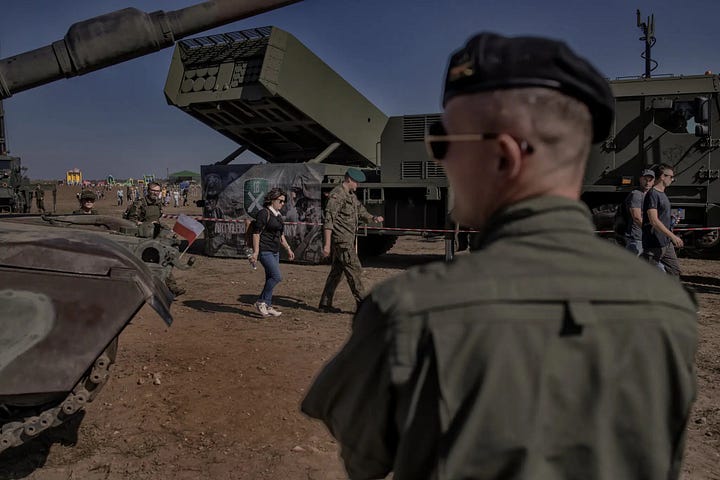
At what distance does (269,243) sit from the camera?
7.34 meters

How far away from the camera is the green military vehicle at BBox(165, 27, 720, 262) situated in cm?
937

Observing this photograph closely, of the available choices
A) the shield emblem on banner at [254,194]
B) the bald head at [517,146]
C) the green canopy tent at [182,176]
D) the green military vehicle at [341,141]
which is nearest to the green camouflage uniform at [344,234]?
the green military vehicle at [341,141]

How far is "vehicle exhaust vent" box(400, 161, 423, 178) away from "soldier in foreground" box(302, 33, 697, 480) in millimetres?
10281

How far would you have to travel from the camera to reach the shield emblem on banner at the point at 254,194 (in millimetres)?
11867

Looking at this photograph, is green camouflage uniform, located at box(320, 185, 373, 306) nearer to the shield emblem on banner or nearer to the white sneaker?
the white sneaker

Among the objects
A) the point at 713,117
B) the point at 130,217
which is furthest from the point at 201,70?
the point at 713,117

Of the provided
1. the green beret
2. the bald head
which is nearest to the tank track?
the bald head

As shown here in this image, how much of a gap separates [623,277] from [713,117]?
9939 mm

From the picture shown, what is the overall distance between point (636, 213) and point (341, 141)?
641 centimetres

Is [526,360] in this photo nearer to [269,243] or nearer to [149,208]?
[269,243]

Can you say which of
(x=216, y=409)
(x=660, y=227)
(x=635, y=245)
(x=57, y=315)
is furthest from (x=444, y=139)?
(x=635, y=245)

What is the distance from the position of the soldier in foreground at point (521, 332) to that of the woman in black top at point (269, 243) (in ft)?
20.5

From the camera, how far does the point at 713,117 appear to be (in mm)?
9320

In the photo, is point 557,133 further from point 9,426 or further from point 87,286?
point 9,426
